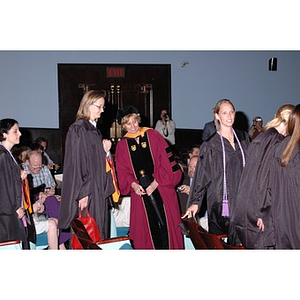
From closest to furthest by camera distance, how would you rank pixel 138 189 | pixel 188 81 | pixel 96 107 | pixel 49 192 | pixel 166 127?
pixel 96 107, pixel 138 189, pixel 49 192, pixel 166 127, pixel 188 81

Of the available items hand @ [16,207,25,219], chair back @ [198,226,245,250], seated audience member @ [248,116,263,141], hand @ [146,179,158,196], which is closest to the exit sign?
seated audience member @ [248,116,263,141]

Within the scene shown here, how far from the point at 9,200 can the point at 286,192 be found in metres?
2.27

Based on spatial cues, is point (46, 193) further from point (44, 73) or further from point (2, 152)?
point (44, 73)

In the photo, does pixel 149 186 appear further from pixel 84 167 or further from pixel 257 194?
pixel 257 194

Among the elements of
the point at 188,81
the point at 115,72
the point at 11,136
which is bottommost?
the point at 11,136

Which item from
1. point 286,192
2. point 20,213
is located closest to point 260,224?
point 286,192

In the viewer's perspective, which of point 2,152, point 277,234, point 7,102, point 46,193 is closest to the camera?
point 277,234

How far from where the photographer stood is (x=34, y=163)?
614cm

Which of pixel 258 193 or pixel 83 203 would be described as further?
pixel 83 203

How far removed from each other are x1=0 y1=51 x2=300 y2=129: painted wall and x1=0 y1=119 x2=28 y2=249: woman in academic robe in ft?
23.9

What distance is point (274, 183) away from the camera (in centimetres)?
370

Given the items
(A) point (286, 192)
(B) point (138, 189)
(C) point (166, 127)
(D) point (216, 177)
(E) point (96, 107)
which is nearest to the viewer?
(A) point (286, 192)

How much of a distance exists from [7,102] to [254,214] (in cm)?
876
